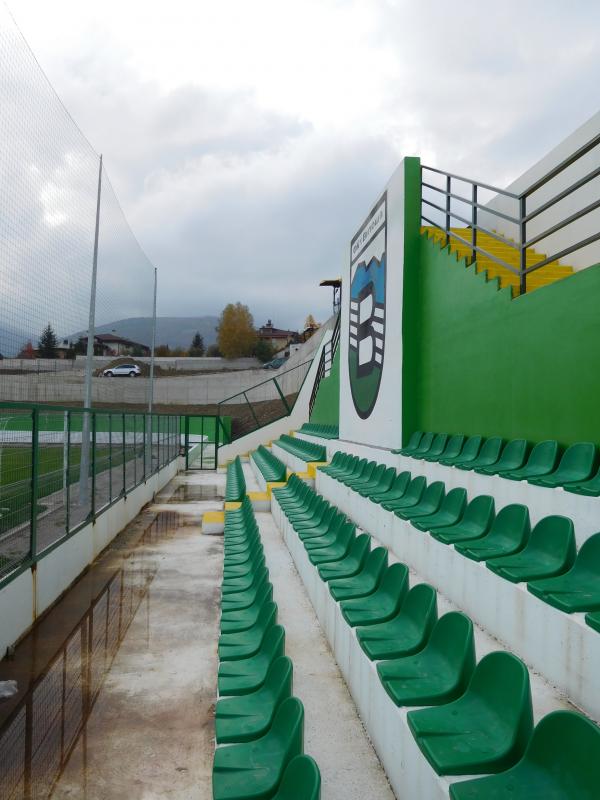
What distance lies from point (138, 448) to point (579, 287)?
7.84 meters

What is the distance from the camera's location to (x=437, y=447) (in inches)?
209

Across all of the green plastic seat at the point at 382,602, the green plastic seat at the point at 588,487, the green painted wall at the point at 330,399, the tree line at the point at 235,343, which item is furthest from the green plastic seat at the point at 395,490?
the tree line at the point at 235,343

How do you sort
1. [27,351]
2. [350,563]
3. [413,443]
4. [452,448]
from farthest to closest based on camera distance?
[27,351] → [413,443] → [452,448] → [350,563]

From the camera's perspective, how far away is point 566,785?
3.93ft

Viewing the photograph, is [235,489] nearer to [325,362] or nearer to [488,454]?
[488,454]

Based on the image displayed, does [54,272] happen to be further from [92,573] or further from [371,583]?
[371,583]

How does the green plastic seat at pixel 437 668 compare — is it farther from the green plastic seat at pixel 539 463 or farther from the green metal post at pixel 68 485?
the green metal post at pixel 68 485

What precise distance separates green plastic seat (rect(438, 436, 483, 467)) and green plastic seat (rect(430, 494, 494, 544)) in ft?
3.25

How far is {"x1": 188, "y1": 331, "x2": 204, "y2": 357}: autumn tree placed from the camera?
64.1m

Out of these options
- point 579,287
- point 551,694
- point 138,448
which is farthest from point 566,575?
point 138,448

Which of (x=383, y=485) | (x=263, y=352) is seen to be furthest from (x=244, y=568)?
(x=263, y=352)

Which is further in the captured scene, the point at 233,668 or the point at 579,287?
the point at 579,287

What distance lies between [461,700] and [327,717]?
2.94ft

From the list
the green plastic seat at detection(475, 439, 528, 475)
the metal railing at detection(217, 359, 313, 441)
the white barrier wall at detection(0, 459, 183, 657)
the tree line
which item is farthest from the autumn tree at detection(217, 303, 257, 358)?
the green plastic seat at detection(475, 439, 528, 475)
